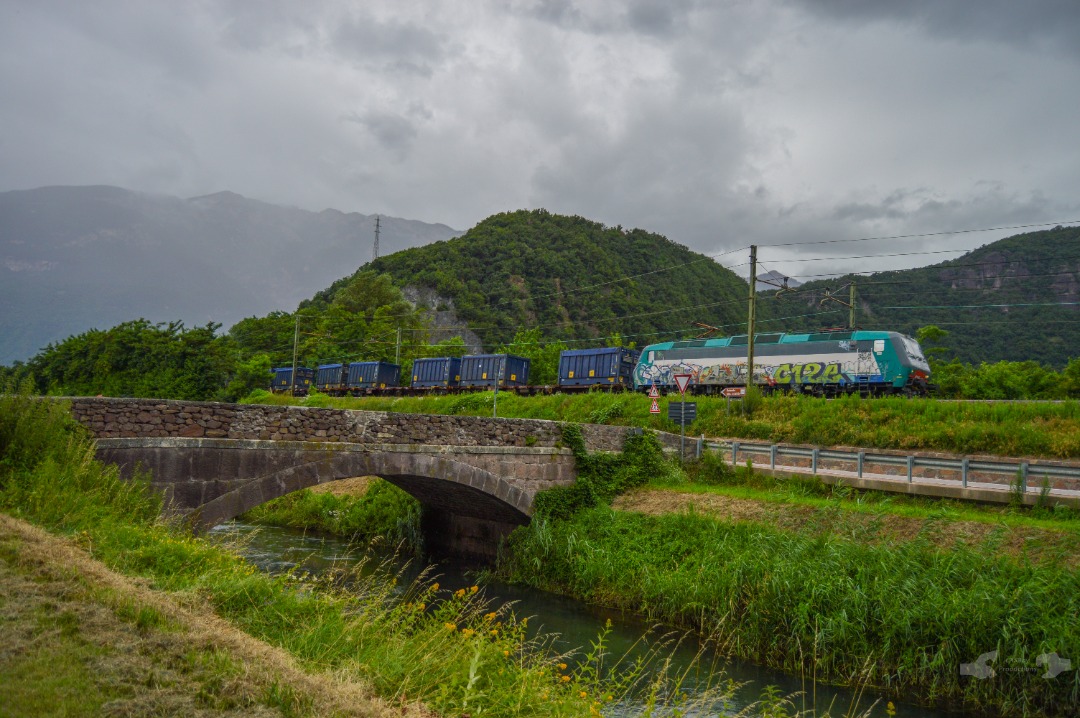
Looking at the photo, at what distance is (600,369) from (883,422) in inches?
627

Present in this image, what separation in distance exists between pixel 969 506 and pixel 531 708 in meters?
12.5

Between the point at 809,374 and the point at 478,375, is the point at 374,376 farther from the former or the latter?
the point at 809,374

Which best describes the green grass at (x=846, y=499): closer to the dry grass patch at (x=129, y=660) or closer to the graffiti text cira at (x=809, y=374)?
the graffiti text cira at (x=809, y=374)

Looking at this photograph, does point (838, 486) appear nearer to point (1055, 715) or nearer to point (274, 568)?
point (1055, 715)

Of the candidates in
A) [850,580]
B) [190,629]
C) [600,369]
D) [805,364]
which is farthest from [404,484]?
[805,364]

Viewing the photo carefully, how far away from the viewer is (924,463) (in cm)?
1470

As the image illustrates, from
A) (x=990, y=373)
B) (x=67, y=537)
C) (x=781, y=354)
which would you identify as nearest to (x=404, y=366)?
(x=781, y=354)

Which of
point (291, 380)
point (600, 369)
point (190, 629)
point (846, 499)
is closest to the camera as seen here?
point (190, 629)

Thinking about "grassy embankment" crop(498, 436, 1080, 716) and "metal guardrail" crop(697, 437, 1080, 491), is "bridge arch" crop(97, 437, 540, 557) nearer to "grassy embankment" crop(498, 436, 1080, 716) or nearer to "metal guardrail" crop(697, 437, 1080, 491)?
"grassy embankment" crop(498, 436, 1080, 716)

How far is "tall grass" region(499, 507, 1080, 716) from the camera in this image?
29.8 ft

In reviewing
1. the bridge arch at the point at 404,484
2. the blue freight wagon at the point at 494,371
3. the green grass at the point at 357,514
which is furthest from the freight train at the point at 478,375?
the bridge arch at the point at 404,484

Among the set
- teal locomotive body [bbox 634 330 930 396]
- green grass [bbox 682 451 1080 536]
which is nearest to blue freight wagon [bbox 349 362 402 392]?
teal locomotive body [bbox 634 330 930 396]

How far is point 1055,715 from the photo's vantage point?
8.45 m

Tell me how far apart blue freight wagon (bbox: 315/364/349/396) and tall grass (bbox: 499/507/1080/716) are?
1365 inches
